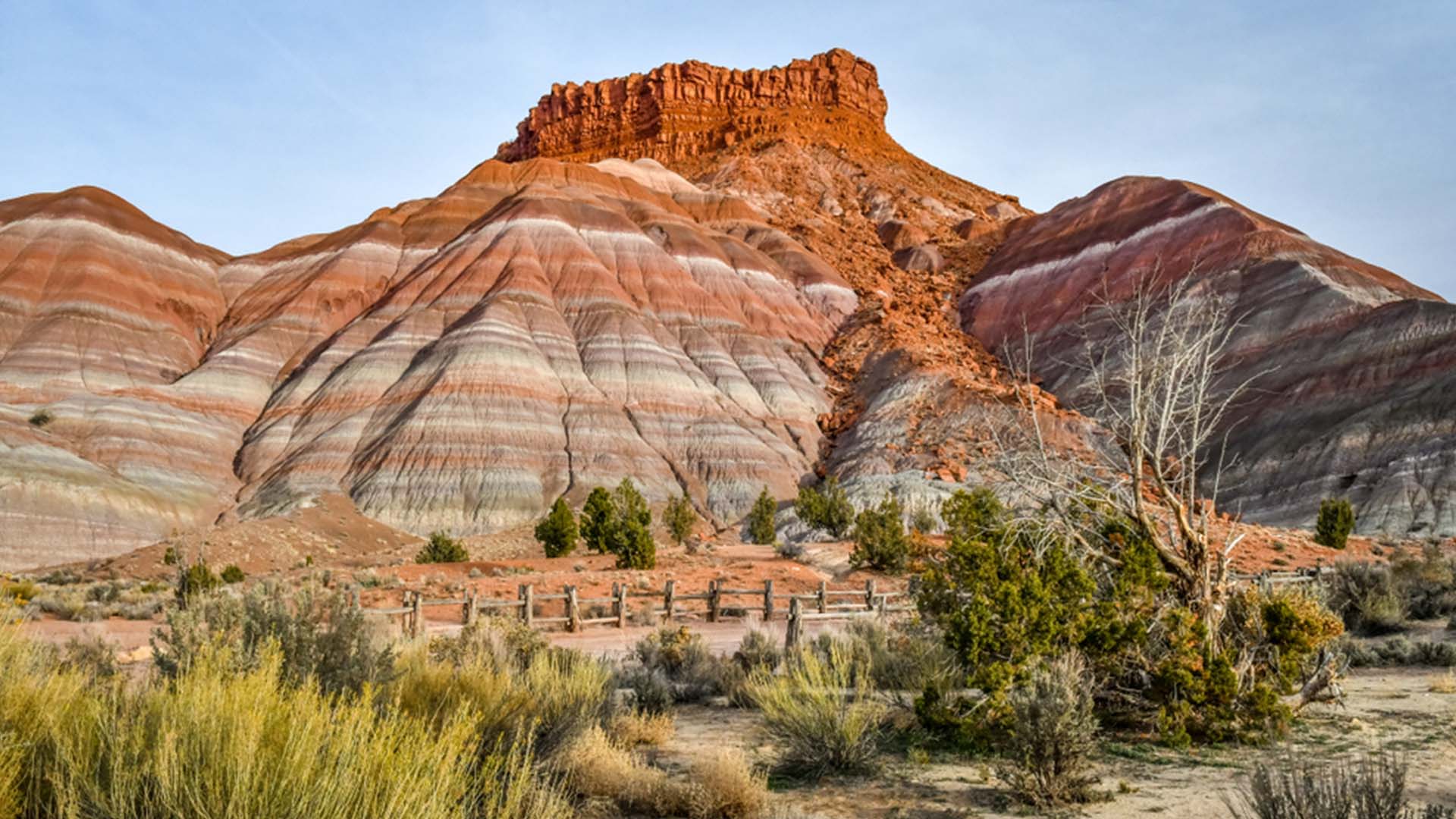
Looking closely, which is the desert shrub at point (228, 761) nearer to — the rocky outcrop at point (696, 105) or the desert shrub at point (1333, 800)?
the desert shrub at point (1333, 800)

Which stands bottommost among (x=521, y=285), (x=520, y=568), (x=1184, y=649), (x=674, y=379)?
(x=520, y=568)

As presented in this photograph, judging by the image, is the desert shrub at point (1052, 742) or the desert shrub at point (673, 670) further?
the desert shrub at point (673, 670)

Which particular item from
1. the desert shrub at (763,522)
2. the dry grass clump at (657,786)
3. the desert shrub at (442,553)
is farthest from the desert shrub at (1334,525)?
the dry grass clump at (657,786)

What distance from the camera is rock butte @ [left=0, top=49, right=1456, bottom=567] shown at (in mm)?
51562

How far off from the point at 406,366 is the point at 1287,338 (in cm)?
5691

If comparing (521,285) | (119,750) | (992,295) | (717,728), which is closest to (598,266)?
(521,285)

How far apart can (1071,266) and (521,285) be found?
4674cm

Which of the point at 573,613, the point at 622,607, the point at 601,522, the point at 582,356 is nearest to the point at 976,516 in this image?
the point at 573,613

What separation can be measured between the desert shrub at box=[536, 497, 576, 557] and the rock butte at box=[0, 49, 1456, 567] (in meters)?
11.8

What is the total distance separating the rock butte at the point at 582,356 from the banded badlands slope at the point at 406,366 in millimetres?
222

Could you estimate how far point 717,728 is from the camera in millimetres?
11336

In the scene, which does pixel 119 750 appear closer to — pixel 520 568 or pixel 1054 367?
pixel 520 568

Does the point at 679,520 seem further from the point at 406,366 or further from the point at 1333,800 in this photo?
the point at 1333,800

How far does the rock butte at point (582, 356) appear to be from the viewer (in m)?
51.6
